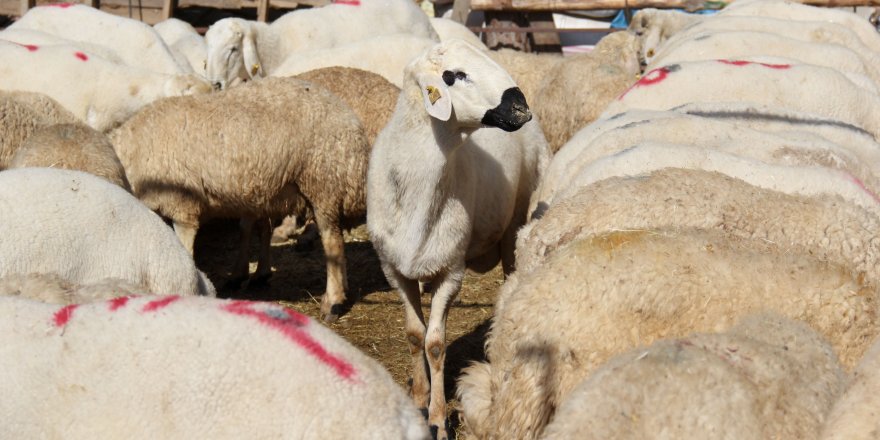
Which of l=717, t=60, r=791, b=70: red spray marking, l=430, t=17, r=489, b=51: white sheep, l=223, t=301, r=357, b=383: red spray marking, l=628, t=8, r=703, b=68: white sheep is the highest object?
l=223, t=301, r=357, b=383: red spray marking

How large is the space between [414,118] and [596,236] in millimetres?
1547

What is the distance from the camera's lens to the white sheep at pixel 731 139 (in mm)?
5250

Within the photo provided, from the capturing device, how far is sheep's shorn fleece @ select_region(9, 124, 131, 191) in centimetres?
552

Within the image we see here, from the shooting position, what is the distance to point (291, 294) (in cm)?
752

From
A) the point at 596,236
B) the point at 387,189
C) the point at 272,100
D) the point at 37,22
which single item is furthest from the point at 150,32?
the point at 596,236

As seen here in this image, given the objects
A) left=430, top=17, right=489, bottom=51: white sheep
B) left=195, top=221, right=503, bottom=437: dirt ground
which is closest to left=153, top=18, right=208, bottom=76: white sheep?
left=195, top=221, right=503, bottom=437: dirt ground

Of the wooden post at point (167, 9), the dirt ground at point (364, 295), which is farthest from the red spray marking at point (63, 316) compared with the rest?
the wooden post at point (167, 9)

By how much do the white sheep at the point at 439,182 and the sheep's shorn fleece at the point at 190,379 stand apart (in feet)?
6.57

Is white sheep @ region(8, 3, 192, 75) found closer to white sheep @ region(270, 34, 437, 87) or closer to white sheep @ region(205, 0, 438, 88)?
white sheep @ region(205, 0, 438, 88)

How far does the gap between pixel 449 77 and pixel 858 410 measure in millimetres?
2550

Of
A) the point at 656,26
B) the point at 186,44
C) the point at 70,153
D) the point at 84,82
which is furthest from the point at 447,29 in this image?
the point at 70,153

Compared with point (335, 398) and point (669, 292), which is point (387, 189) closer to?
point (669, 292)

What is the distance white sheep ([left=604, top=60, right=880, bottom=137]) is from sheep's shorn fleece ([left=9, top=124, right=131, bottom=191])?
126 inches

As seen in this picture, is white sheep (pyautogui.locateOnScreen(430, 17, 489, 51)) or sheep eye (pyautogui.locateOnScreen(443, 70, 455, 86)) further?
white sheep (pyautogui.locateOnScreen(430, 17, 489, 51))
